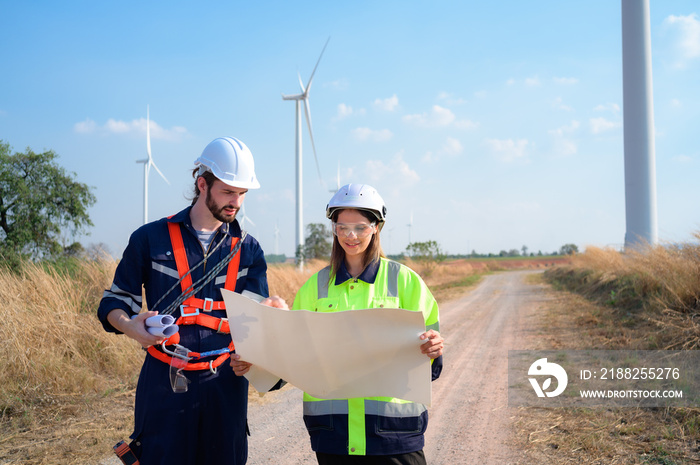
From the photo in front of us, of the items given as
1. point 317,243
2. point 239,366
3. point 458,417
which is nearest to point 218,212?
point 239,366

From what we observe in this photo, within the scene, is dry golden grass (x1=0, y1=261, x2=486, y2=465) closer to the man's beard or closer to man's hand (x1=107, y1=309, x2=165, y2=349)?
man's hand (x1=107, y1=309, x2=165, y2=349)

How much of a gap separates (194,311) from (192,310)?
11 millimetres

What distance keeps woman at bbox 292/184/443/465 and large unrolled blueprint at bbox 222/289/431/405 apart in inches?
4.7

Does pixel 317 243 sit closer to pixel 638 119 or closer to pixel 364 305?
pixel 638 119

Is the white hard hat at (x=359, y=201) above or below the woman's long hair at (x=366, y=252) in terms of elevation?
above

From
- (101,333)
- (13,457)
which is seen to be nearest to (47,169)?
(101,333)

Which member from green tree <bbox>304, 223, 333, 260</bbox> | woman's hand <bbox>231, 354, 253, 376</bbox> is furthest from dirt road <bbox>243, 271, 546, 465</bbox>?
green tree <bbox>304, 223, 333, 260</bbox>

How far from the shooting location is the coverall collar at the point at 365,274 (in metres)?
2.39

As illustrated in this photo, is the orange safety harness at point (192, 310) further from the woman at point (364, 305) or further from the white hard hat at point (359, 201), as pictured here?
the white hard hat at point (359, 201)

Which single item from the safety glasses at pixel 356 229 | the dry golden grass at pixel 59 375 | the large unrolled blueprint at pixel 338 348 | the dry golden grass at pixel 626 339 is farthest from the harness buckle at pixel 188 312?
the dry golden grass at pixel 626 339

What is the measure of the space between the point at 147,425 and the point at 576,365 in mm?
6733

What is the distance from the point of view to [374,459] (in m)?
2.22

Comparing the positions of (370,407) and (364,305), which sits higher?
(364,305)

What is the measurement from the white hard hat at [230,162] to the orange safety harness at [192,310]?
1.18 ft
